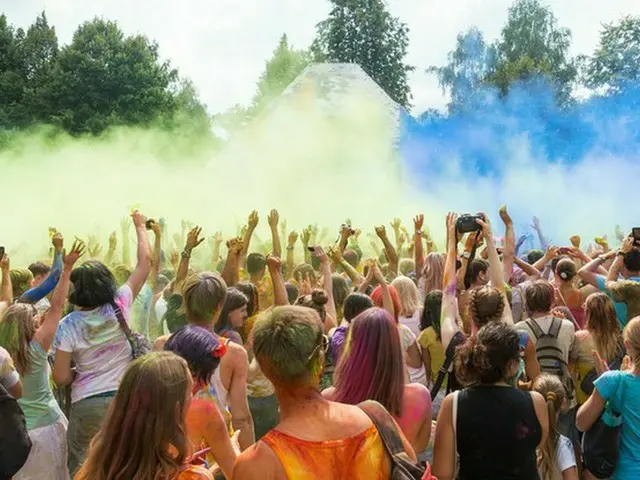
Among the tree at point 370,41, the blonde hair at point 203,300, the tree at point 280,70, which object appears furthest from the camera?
the tree at point 280,70

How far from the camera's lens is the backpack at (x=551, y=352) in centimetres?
468

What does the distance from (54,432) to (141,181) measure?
15.8 meters

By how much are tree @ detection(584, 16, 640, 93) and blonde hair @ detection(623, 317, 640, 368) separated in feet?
84.1

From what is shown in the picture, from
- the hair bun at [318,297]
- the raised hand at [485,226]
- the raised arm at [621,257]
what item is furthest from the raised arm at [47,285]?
the raised arm at [621,257]

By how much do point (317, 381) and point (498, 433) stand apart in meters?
0.94

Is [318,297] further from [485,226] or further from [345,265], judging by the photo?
[345,265]

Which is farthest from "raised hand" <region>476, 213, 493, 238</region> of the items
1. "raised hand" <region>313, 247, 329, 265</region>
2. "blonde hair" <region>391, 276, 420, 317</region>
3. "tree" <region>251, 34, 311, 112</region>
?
"tree" <region>251, 34, 311, 112</region>

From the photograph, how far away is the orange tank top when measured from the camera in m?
2.24

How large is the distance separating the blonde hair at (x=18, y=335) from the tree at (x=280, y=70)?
48.6 metres

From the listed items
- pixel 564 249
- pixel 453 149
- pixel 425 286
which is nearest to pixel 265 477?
pixel 425 286

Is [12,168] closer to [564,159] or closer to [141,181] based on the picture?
[141,181]

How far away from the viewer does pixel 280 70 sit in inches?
2082

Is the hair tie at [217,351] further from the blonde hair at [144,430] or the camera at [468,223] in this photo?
the camera at [468,223]

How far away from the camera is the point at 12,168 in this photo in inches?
785
